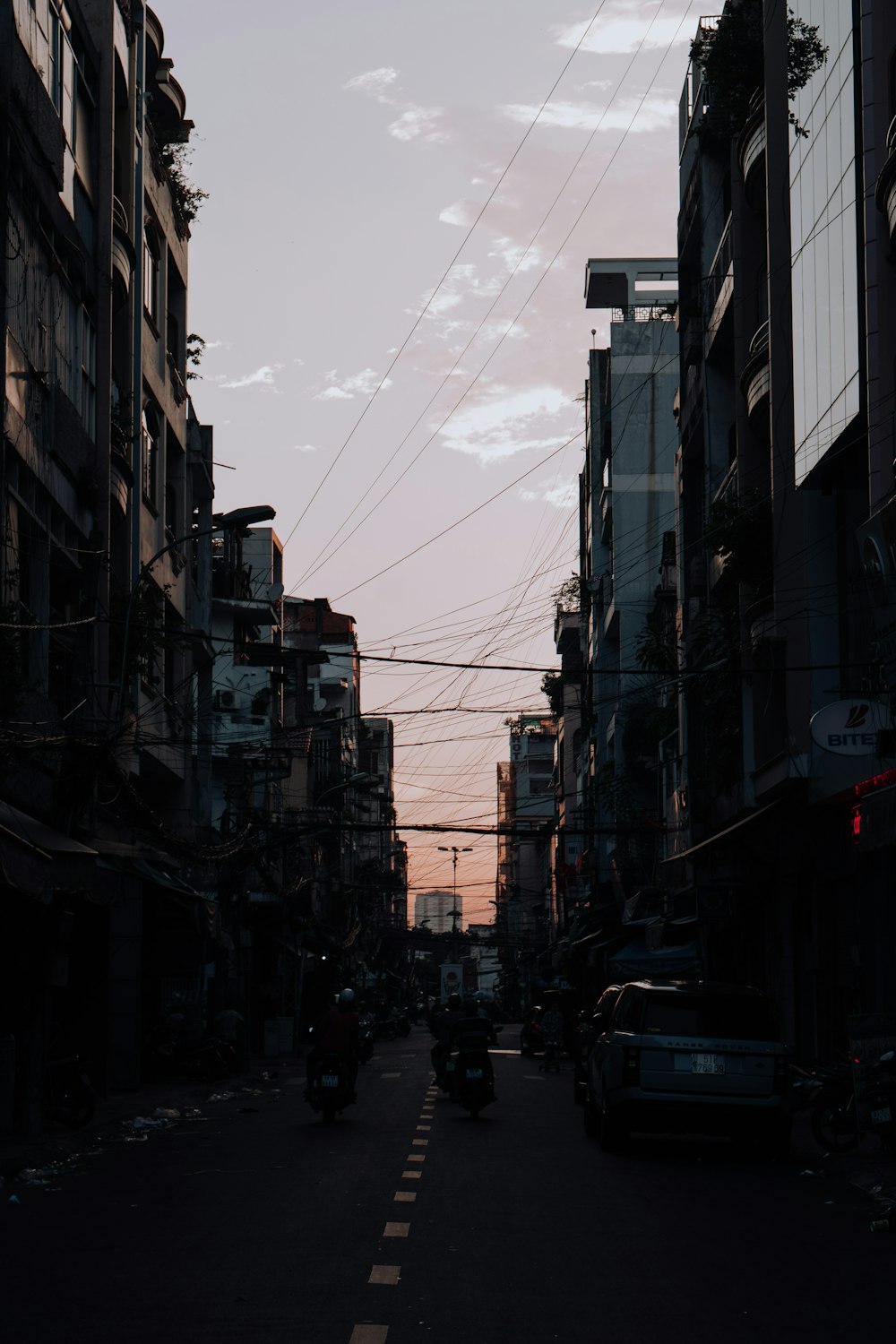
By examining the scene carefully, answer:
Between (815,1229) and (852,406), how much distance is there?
13.6 metres

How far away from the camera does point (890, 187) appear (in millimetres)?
20828

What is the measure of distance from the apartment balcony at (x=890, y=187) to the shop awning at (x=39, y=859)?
12211 mm

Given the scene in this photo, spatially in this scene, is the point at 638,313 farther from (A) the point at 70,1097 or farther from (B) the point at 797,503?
(A) the point at 70,1097

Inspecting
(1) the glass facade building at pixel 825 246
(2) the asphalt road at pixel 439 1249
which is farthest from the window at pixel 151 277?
(2) the asphalt road at pixel 439 1249

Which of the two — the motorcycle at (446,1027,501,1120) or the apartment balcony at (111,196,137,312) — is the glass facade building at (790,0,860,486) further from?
the apartment balcony at (111,196,137,312)

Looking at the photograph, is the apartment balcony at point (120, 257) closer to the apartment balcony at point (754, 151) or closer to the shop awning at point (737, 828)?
the apartment balcony at point (754, 151)

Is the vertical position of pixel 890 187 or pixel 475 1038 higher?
pixel 890 187

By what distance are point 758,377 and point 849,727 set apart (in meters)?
11.6

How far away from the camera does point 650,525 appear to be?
64375mm

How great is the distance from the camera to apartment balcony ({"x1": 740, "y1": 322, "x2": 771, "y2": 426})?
2992cm

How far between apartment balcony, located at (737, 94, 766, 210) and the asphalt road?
18891 mm

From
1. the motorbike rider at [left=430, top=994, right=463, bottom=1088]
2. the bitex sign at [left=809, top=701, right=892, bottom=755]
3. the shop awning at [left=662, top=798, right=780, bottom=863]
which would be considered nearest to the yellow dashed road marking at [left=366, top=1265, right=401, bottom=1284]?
the bitex sign at [left=809, top=701, right=892, bottom=755]

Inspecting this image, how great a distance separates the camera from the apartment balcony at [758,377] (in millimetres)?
29922

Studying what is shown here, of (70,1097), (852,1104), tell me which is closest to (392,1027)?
(70,1097)
